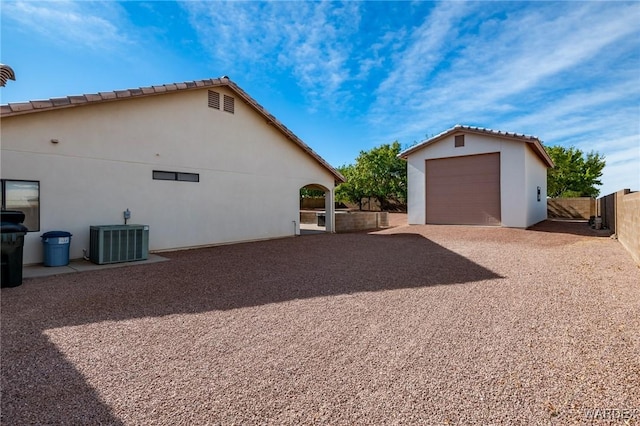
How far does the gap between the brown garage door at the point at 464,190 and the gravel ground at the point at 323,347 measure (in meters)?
8.23

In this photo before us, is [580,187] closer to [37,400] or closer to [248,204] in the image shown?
[248,204]

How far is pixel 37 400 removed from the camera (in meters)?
2.37

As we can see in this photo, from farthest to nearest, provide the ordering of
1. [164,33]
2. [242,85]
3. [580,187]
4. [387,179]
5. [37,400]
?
1. [580,187]
2. [387,179]
3. [242,85]
4. [164,33]
5. [37,400]

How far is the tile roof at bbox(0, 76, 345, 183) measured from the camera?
22.6 feet

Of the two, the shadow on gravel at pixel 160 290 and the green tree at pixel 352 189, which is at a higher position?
the green tree at pixel 352 189

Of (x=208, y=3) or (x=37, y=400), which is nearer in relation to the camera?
(x=37, y=400)

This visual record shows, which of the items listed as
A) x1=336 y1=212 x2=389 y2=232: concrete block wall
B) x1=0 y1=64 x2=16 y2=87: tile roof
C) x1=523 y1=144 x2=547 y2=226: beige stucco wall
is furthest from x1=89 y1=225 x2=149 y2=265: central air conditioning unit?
x1=523 y1=144 x2=547 y2=226: beige stucco wall

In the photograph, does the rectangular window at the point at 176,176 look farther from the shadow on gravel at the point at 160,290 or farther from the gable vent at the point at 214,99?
the gable vent at the point at 214,99

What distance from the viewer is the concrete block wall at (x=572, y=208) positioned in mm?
23094

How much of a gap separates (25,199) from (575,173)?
42.3 meters

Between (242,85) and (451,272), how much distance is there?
9.98 meters

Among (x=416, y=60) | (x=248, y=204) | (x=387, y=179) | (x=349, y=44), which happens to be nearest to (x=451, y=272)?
(x=248, y=204)

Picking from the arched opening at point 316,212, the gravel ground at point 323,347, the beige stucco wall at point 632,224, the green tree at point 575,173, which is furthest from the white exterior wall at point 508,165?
the green tree at point 575,173

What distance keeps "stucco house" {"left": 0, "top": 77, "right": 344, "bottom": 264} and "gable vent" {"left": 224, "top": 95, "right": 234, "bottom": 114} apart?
0.12ft
